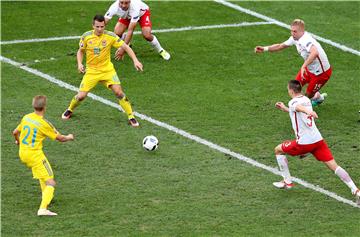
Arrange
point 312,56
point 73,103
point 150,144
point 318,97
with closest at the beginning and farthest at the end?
point 150,144 → point 312,56 → point 73,103 → point 318,97

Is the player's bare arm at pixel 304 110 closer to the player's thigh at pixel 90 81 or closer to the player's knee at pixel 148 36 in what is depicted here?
the player's thigh at pixel 90 81

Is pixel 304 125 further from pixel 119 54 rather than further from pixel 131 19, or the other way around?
pixel 119 54

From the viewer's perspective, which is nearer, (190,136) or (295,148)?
(295,148)

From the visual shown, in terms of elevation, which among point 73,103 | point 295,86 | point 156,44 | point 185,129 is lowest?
point 156,44

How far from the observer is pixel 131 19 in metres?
18.5

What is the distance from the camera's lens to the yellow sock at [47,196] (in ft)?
40.2

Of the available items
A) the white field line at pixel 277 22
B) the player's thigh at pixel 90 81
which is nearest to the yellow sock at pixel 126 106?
the player's thigh at pixel 90 81

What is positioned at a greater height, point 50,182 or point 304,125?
point 304,125

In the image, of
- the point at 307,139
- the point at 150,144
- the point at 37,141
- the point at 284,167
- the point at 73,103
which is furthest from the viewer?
Answer: the point at 73,103

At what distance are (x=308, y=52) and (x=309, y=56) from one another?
19 cm

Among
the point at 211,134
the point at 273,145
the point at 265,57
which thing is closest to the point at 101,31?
the point at 211,134

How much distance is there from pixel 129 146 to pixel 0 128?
8.22ft

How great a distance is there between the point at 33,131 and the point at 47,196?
0.97 m

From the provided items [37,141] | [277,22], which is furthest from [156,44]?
[37,141]
